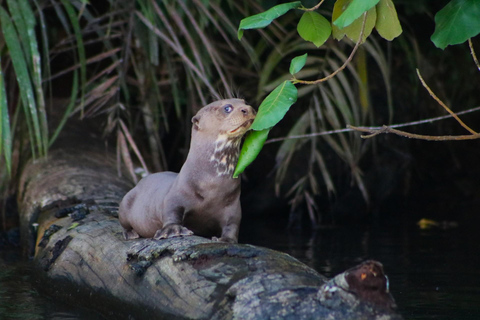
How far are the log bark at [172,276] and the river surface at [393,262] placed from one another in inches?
6.1

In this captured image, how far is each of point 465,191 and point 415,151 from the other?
58 centimetres

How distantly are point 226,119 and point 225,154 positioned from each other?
5.1 inches

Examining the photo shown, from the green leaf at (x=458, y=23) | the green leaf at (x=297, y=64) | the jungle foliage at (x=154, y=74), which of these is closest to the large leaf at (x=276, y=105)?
the green leaf at (x=297, y=64)

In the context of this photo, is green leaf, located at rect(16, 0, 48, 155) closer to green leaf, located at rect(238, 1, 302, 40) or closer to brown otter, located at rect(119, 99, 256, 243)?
brown otter, located at rect(119, 99, 256, 243)

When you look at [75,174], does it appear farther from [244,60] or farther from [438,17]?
[438,17]

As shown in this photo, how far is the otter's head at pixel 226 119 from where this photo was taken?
103 inches

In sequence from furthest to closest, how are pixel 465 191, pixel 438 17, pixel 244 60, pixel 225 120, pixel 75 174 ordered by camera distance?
pixel 465 191 → pixel 244 60 → pixel 75 174 → pixel 225 120 → pixel 438 17

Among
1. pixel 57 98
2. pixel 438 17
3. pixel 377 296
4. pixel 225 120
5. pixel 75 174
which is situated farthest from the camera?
pixel 57 98

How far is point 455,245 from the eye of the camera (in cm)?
436

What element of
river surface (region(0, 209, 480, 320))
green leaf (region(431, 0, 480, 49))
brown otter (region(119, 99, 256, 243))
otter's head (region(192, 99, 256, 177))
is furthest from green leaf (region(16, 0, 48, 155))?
green leaf (region(431, 0, 480, 49))

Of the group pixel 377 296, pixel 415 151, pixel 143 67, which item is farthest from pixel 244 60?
pixel 377 296

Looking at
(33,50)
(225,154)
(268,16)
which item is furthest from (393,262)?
(268,16)

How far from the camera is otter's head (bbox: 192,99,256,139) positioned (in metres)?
2.62

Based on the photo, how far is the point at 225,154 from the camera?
269cm
